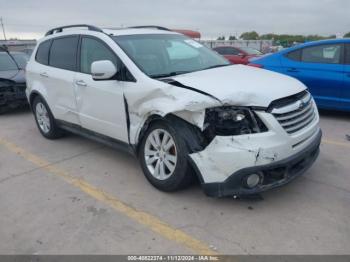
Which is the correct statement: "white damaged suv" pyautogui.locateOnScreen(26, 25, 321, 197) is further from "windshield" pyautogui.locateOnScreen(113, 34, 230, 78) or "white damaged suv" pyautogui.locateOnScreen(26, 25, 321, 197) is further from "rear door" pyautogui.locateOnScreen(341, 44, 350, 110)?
"rear door" pyautogui.locateOnScreen(341, 44, 350, 110)

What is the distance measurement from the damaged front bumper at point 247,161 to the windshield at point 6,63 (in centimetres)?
707

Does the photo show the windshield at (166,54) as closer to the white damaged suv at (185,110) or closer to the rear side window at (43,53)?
the white damaged suv at (185,110)

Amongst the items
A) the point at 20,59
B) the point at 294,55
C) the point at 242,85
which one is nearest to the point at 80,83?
the point at 242,85

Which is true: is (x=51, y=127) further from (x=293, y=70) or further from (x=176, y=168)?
(x=293, y=70)

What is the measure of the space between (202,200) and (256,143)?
36.3 inches

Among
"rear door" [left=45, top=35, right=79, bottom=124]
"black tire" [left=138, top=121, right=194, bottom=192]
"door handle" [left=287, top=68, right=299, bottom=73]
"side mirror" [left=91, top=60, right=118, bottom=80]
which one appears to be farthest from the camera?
"door handle" [left=287, top=68, right=299, bottom=73]

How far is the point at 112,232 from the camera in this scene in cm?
306

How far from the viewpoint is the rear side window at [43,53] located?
5484mm

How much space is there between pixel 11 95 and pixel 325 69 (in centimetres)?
667

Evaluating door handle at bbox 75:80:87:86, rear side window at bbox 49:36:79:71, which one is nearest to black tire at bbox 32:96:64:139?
rear side window at bbox 49:36:79:71

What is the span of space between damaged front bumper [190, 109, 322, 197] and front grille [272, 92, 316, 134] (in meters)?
0.09

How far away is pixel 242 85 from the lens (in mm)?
Result: 3266

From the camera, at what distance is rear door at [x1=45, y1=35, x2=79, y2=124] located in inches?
188

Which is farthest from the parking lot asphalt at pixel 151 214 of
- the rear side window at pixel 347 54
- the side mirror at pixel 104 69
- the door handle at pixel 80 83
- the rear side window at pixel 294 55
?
the rear side window at pixel 294 55
